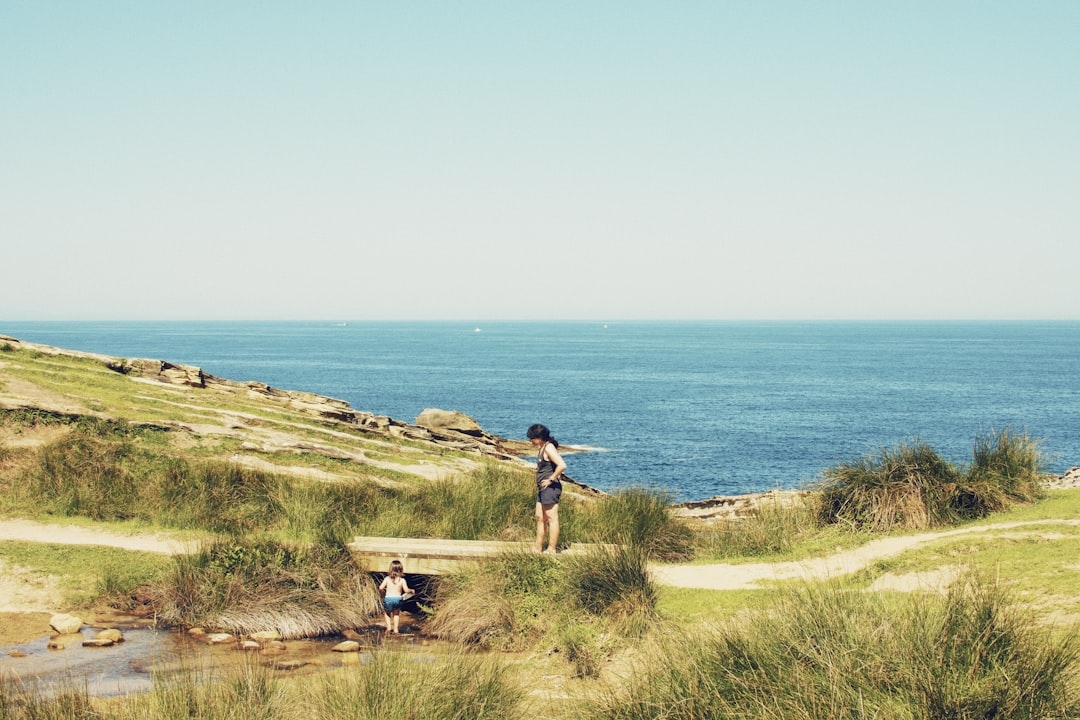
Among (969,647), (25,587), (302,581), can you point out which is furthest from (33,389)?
(969,647)

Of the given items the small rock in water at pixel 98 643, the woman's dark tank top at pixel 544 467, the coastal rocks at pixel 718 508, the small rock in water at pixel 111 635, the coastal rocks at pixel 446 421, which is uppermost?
the woman's dark tank top at pixel 544 467

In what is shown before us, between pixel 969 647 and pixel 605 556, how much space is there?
247 inches

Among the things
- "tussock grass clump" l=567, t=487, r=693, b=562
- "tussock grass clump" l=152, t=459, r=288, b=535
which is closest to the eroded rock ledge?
"tussock grass clump" l=152, t=459, r=288, b=535

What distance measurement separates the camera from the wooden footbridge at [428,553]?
1409 cm

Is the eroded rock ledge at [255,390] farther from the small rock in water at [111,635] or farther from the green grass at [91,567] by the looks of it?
the small rock in water at [111,635]

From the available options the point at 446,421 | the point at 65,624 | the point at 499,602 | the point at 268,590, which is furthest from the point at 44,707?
the point at 446,421

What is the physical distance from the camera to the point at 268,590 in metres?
13.3

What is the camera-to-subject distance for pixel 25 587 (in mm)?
13586

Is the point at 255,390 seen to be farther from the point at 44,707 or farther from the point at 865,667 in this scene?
the point at 865,667

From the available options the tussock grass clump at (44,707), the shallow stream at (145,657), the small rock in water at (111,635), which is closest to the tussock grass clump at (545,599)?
the shallow stream at (145,657)

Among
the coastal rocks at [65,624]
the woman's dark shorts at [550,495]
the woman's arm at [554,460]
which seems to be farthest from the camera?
the woman's dark shorts at [550,495]

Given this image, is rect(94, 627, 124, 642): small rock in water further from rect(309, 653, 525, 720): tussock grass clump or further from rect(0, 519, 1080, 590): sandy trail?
rect(309, 653, 525, 720): tussock grass clump

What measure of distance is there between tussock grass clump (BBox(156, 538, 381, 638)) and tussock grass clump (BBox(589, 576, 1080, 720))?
6.81m

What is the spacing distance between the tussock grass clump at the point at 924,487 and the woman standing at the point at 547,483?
5620 mm
